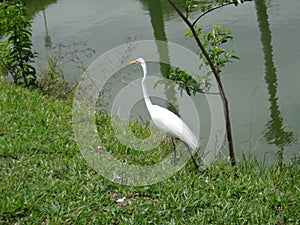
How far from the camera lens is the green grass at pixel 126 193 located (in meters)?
2.77

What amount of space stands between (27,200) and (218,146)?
183cm

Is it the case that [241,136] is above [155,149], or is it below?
below

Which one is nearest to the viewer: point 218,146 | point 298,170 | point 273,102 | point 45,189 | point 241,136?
point 45,189

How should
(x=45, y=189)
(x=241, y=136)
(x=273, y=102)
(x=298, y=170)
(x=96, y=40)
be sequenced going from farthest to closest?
(x=96, y=40), (x=273, y=102), (x=241, y=136), (x=298, y=170), (x=45, y=189)

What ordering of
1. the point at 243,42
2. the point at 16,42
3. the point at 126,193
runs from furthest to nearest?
the point at 243,42 → the point at 16,42 → the point at 126,193

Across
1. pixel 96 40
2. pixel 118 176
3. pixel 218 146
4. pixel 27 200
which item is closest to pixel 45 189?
pixel 27 200

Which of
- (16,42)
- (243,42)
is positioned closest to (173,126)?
(16,42)

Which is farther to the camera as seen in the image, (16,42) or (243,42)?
(243,42)

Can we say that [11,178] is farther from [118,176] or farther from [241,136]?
[241,136]

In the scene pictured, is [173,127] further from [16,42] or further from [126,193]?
[16,42]

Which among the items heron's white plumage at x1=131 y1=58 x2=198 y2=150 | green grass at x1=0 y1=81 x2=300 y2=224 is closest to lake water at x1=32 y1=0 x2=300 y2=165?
heron's white plumage at x1=131 y1=58 x2=198 y2=150

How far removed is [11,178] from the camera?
318 centimetres

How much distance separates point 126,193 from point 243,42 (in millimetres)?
4512

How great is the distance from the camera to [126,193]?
10.1 feet
